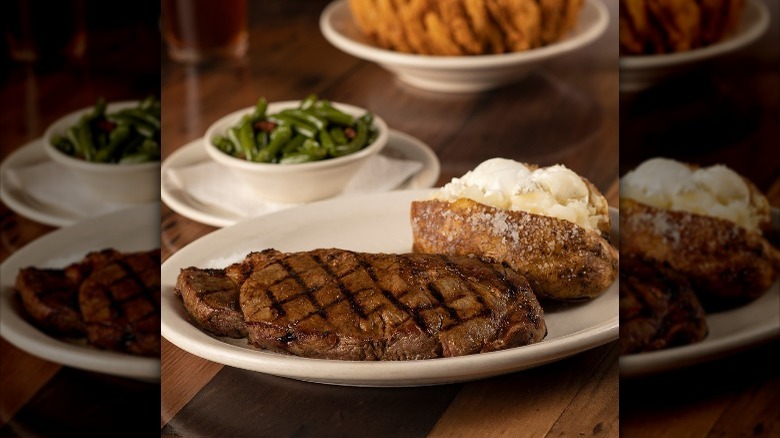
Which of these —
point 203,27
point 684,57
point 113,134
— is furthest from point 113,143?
point 203,27

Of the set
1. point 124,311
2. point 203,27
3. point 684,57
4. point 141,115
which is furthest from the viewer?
point 203,27

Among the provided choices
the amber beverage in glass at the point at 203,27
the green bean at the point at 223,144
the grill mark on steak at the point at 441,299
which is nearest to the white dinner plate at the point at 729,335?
the grill mark on steak at the point at 441,299

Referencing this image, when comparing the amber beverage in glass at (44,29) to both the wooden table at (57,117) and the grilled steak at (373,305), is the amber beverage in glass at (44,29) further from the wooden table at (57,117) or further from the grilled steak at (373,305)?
the grilled steak at (373,305)

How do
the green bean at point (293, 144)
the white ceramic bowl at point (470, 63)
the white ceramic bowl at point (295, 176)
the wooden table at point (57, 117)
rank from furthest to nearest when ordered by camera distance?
1. the white ceramic bowl at point (470, 63)
2. the green bean at point (293, 144)
3. the white ceramic bowl at point (295, 176)
4. the wooden table at point (57, 117)

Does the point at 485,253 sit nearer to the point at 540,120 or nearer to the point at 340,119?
the point at 340,119

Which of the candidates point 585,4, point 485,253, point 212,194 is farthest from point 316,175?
point 585,4

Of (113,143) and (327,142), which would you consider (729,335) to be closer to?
(327,142)
